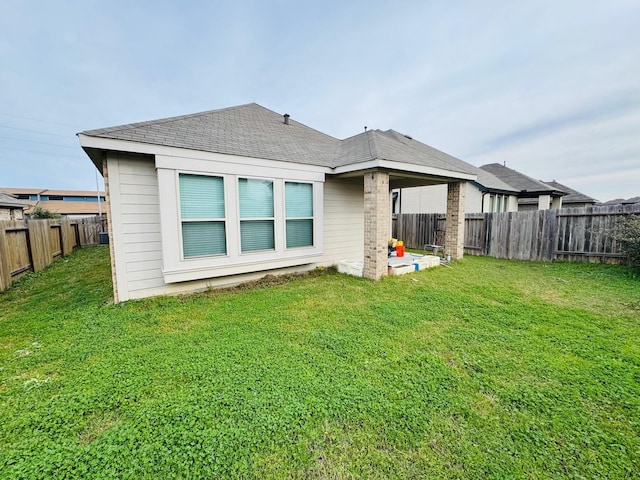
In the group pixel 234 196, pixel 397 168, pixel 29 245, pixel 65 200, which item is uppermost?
pixel 65 200

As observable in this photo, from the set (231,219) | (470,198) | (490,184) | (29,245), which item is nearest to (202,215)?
(231,219)

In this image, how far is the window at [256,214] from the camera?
5.64 m

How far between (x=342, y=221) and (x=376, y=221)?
1.72 m

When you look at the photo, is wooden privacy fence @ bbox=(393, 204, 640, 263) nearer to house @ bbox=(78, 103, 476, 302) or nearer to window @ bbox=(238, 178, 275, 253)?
house @ bbox=(78, 103, 476, 302)

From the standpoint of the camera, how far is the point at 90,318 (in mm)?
4203

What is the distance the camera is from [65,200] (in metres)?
40.2

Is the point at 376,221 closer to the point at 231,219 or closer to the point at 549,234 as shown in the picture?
the point at 231,219

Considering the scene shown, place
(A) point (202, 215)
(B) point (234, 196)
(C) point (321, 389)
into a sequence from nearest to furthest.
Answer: (C) point (321, 389), (A) point (202, 215), (B) point (234, 196)

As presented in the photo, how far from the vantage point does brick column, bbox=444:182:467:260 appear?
8.41 meters

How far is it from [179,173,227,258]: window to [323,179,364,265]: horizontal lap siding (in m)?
2.97

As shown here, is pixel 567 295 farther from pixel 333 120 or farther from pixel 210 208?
pixel 333 120

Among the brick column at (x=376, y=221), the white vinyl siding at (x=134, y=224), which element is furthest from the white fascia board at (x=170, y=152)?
the brick column at (x=376, y=221)

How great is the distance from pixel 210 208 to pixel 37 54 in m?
22.0

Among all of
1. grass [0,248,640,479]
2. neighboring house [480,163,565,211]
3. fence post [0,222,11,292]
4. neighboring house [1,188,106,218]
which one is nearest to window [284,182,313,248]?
grass [0,248,640,479]
